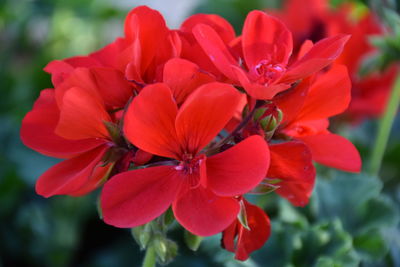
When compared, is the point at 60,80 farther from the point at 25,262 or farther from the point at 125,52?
the point at 25,262

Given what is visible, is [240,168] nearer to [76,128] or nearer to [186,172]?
[186,172]

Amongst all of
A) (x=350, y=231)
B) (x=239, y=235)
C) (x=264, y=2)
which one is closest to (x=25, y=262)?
(x=350, y=231)

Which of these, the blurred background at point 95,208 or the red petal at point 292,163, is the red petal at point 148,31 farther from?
the blurred background at point 95,208

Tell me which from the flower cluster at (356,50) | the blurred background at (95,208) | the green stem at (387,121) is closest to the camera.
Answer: the blurred background at (95,208)

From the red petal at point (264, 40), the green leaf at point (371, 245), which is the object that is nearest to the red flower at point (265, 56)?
the red petal at point (264, 40)

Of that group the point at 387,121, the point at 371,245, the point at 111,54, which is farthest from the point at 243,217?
the point at 387,121
